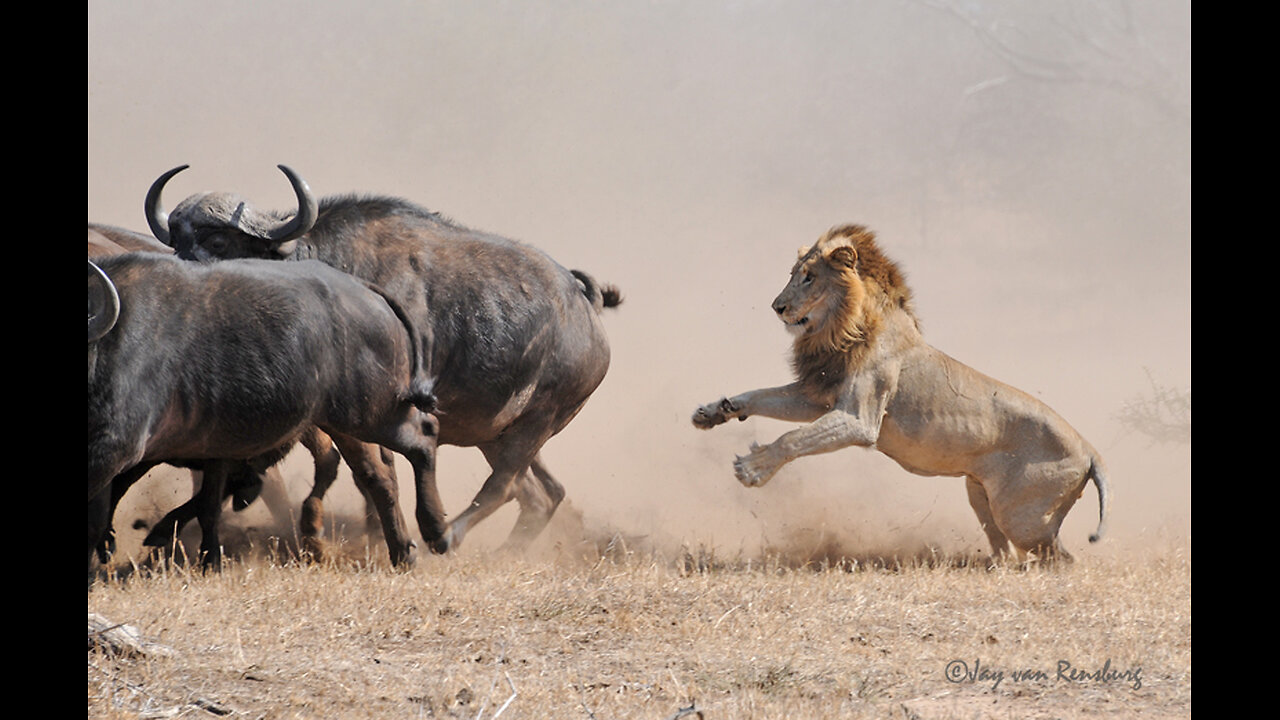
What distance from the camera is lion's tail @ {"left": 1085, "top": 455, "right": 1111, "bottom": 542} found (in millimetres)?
7461

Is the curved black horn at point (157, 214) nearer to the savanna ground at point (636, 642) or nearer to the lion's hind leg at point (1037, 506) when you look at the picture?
the savanna ground at point (636, 642)

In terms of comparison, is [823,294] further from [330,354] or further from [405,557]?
[330,354]

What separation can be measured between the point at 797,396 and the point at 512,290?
5.61ft

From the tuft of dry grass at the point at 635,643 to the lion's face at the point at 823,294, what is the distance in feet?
4.73

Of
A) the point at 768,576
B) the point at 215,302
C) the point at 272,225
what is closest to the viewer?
the point at 215,302

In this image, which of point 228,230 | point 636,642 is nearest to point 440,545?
point 228,230

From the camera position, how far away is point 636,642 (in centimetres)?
520

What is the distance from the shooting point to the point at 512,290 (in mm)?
7832

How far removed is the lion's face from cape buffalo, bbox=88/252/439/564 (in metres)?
2.11

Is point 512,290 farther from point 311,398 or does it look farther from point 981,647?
point 981,647

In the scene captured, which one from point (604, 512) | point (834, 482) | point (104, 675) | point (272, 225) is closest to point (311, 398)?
point (272, 225)

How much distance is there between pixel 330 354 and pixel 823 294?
9.12ft

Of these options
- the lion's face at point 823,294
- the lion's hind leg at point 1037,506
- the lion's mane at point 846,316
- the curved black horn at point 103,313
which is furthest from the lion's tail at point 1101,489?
the curved black horn at point 103,313

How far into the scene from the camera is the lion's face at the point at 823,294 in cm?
762
